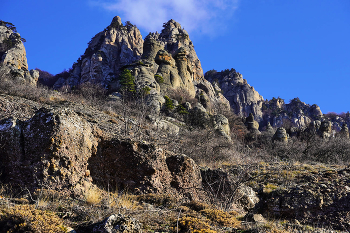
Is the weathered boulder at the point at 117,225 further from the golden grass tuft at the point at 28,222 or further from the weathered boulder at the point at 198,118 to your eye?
the weathered boulder at the point at 198,118

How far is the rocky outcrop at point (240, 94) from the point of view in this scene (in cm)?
7631

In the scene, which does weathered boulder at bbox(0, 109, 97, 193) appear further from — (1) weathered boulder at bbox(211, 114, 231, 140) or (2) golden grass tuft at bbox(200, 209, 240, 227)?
(1) weathered boulder at bbox(211, 114, 231, 140)

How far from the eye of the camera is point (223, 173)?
24.5ft

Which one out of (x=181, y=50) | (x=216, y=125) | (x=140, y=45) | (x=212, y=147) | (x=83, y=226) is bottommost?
(x=83, y=226)

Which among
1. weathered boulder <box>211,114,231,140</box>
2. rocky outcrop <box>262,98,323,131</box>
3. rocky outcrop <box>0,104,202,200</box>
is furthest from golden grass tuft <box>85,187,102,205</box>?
rocky outcrop <box>262,98,323,131</box>

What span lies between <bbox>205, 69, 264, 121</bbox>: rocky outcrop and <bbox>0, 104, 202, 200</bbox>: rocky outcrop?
69305 millimetres

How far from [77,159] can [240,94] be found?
3029 inches

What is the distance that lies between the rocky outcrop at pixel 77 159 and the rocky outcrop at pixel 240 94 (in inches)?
2729

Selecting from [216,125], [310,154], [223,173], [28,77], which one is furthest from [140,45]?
[223,173]

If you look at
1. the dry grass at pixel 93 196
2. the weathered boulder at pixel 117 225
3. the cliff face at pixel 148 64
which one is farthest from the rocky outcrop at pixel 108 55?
the weathered boulder at pixel 117 225

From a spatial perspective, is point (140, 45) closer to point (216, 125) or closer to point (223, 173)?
point (216, 125)

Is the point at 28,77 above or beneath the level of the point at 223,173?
above

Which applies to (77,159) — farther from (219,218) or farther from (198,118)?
(198,118)

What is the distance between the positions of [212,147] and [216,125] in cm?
1358
